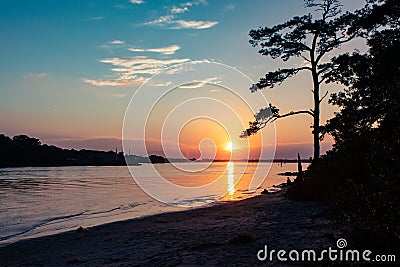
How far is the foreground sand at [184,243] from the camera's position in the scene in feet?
28.8

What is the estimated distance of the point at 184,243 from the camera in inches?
416

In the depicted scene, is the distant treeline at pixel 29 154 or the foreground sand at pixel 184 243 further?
the distant treeline at pixel 29 154

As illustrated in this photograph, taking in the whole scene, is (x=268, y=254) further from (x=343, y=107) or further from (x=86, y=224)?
(x=86, y=224)

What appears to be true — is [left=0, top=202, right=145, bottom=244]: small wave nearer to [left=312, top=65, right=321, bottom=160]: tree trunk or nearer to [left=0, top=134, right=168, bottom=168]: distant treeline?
[left=312, top=65, right=321, bottom=160]: tree trunk

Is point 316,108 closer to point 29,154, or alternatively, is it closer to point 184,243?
point 184,243

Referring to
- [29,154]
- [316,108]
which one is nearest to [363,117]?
[316,108]

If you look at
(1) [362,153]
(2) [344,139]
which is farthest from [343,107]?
(1) [362,153]

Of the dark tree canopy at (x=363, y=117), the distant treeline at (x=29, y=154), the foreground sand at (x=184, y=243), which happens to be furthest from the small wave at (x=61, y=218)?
the distant treeline at (x=29, y=154)

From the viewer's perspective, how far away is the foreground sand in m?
8.77

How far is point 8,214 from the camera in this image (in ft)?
78.7

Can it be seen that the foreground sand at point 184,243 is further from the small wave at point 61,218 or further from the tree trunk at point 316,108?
the tree trunk at point 316,108

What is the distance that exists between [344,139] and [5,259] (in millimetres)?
15410

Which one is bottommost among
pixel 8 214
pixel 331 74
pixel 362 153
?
pixel 8 214

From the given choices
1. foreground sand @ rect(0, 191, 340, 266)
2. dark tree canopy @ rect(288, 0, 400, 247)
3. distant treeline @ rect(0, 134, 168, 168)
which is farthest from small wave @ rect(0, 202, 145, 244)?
distant treeline @ rect(0, 134, 168, 168)
